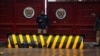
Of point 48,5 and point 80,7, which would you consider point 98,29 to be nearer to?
point 80,7

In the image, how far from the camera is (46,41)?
877 inches

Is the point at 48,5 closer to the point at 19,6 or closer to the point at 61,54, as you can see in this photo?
the point at 19,6

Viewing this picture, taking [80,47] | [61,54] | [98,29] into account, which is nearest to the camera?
[61,54]

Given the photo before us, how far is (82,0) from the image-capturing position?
90.1 feet

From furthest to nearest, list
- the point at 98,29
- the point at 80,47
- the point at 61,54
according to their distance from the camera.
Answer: the point at 98,29 < the point at 80,47 < the point at 61,54

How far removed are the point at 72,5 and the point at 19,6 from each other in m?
3.81

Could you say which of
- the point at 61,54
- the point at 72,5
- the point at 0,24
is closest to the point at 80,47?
the point at 61,54

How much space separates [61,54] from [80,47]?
4.23 meters

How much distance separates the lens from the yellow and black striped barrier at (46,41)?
22234mm

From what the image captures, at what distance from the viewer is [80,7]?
2744 cm

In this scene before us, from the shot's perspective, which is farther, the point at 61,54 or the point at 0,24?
the point at 0,24

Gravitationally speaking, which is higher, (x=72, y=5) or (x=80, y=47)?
(x=72, y=5)

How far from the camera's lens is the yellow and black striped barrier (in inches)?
875

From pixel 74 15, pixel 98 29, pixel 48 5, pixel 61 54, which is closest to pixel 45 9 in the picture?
pixel 48 5
